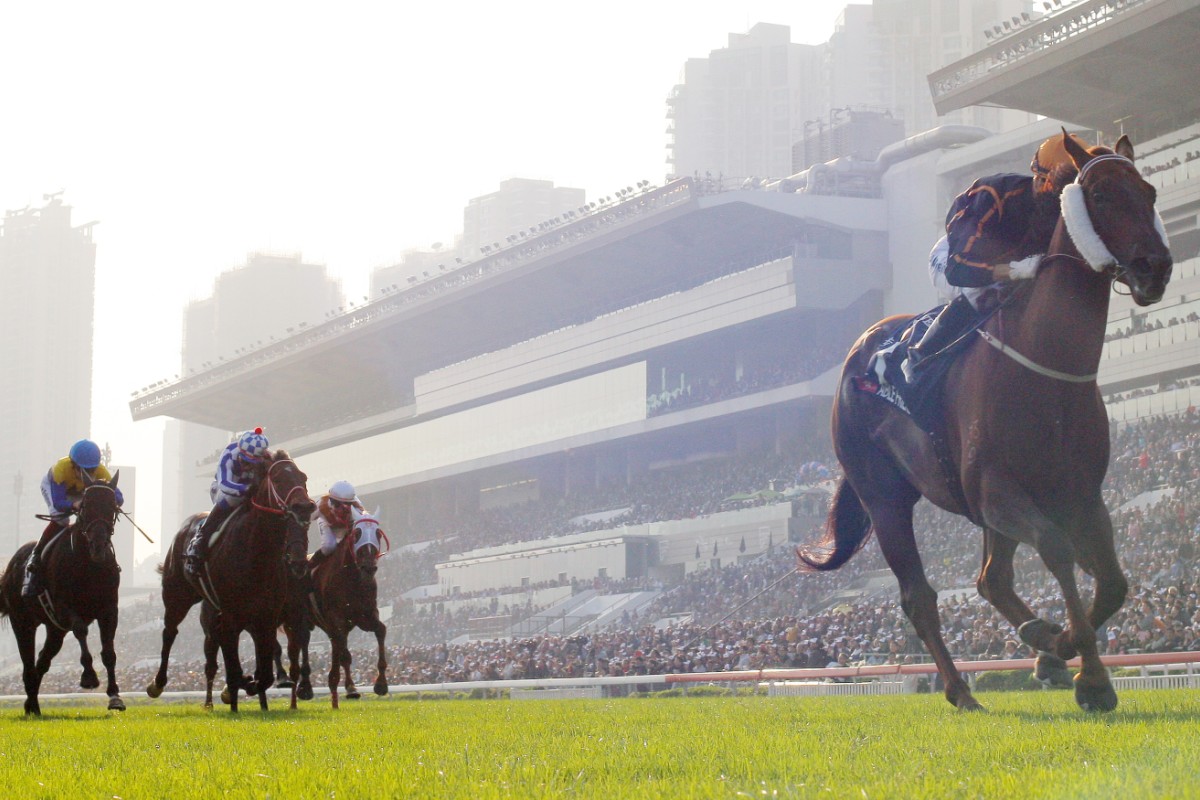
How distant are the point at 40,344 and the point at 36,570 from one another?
151 metres

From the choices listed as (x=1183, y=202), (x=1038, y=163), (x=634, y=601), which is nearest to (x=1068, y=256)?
(x=1038, y=163)

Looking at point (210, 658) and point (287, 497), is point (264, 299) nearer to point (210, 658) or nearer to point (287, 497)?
point (210, 658)

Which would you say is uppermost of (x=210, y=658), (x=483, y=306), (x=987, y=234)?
(x=483, y=306)

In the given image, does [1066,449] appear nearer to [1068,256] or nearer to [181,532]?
[1068,256]

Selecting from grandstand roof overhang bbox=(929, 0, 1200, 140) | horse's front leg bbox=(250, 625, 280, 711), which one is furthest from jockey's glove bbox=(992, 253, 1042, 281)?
grandstand roof overhang bbox=(929, 0, 1200, 140)

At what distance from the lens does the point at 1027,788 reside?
3.87m

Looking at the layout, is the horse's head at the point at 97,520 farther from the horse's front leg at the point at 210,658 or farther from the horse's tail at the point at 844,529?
the horse's tail at the point at 844,529

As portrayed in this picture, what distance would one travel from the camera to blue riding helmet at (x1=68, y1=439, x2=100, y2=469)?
12477 millimetres

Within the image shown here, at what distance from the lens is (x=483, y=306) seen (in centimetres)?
6241

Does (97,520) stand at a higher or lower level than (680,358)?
lower

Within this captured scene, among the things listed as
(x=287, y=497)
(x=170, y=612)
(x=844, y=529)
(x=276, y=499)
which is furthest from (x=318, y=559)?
(x=844, y=529)

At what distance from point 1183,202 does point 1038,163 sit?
2989cm

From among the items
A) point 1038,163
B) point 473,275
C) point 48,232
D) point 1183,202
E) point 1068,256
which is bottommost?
point 1068,256

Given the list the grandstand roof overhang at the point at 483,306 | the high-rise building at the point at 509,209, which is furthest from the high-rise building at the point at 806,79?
the grandstand roof overhang at the point at 483,306
